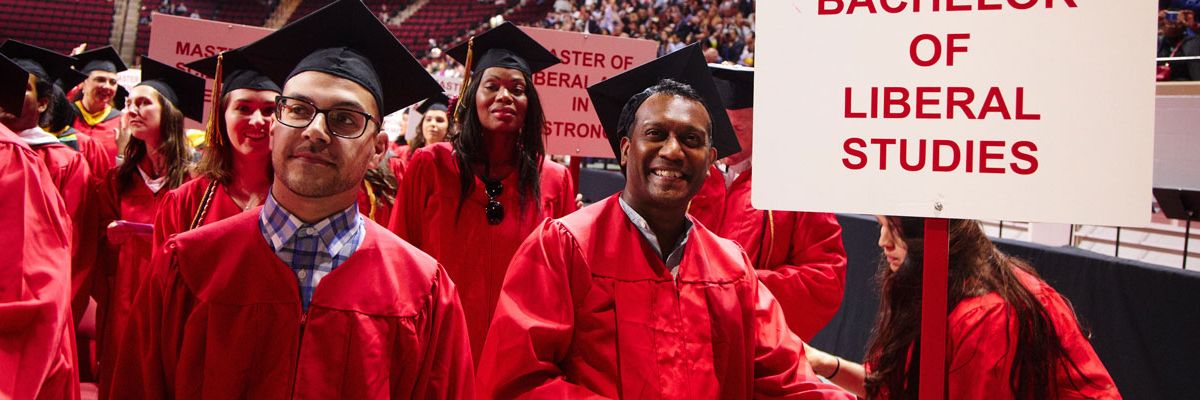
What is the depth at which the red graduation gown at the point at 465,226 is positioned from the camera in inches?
127

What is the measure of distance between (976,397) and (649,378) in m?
0.98

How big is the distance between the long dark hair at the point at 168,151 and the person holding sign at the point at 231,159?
3.39ft

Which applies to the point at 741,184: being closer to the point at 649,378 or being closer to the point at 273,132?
the point at 649,378

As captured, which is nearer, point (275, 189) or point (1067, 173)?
point (1067, 173)

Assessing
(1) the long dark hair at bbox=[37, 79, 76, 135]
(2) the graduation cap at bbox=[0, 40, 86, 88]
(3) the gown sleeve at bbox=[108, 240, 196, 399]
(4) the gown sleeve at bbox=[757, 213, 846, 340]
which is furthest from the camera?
(1) the long dark hair at bbox=[37, 79, 76, 135]

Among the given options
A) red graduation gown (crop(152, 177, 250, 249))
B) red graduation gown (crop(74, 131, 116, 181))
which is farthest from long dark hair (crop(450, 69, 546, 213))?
red graduation gown (crop(74, 131, 116, 181))

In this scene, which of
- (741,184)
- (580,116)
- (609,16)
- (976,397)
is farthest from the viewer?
(609,16)

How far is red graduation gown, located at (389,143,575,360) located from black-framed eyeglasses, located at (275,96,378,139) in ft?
5.19

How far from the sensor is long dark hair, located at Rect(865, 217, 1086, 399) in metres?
2.25

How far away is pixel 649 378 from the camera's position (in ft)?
6.00

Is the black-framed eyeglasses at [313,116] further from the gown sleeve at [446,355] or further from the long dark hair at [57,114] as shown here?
the long dark hair at [57,114]

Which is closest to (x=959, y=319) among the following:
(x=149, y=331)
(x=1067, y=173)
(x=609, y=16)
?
(x=1067, y=173)

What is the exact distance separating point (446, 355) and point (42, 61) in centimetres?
442

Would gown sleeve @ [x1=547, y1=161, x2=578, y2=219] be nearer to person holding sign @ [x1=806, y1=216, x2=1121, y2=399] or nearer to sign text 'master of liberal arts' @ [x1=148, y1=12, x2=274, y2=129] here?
person holding sign @ [x1=806, y1=216, x2=1121, y2=399]
